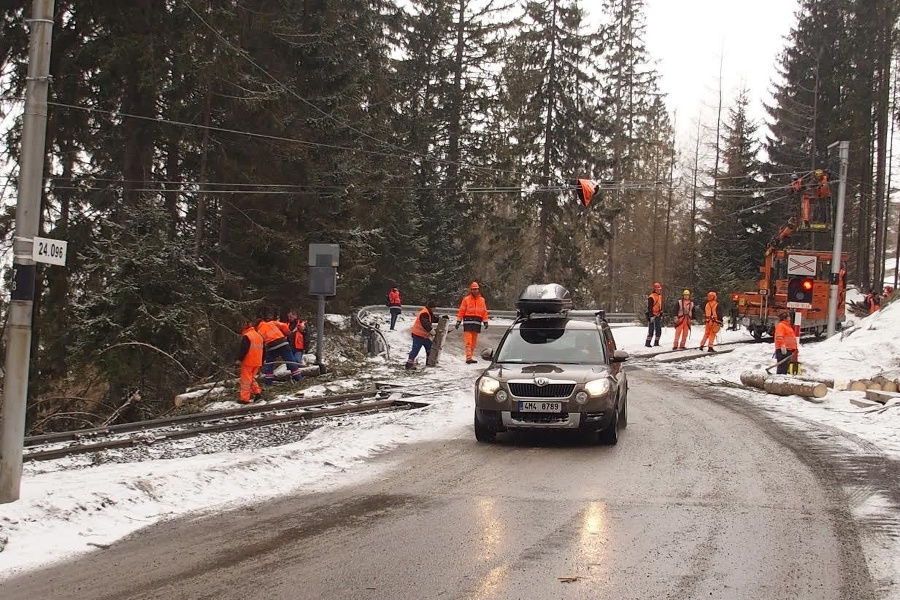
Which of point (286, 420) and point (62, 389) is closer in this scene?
point (286, 420)

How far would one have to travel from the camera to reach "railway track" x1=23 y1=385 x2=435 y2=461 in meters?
10.4

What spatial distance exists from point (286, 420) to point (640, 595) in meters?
8.74

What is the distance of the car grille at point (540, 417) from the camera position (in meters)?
9.65

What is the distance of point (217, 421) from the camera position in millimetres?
12797

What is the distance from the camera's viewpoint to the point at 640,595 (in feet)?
15.9

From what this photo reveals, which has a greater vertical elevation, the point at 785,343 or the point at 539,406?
the point at 785,343

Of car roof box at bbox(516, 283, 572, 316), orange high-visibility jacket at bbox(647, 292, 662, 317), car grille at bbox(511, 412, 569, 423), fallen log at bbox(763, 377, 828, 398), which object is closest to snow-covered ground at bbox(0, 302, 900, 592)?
fallen log at bbox(763, 377, 828, 398)

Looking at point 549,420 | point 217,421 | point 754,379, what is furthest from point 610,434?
point 754,379

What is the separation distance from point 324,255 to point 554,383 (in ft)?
31.5

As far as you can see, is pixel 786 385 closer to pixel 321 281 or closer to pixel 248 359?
pixel 321 281

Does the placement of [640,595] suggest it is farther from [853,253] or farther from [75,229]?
[853,253]

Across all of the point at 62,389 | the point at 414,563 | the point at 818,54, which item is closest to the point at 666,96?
the point at 818,54

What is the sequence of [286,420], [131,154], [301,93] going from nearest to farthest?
1. [286,420]
2. [131,154]
3. [301,93]

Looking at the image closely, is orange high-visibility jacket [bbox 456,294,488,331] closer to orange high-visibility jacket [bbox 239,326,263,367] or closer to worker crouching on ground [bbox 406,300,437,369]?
worker crouching on ground [bbox 406,300,437,369]
